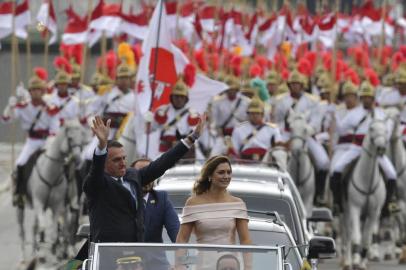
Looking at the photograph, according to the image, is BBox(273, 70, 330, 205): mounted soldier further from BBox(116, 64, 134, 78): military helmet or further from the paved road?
the paved road

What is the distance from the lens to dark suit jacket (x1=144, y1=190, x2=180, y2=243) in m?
13.1

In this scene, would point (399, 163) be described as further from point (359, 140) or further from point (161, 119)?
point (161, 119)

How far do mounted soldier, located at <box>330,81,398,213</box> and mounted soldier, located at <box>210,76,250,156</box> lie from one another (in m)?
2.42

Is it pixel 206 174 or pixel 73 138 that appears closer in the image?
pixel 206 174

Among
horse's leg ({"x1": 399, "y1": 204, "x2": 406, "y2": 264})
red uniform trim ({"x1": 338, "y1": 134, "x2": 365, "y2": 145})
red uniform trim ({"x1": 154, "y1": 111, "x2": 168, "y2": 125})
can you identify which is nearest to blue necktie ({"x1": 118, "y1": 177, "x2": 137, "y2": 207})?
red uniform trim ({"x1": 154, "y1": 111, "x2": 168, "y2": 125})

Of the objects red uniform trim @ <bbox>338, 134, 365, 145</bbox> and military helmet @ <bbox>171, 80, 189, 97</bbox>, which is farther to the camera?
red uniform trim @ <bbox>338, 134, 365, 145</bbox>

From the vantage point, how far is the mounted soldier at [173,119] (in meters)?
24.2

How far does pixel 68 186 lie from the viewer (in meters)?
25.0

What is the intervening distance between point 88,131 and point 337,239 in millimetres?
3540

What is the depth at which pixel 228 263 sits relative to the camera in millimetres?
11172

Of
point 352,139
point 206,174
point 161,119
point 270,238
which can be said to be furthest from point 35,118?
point 206,174

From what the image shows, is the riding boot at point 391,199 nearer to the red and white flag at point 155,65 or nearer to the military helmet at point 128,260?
the red and white flag at point 155,65

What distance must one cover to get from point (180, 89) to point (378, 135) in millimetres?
2502

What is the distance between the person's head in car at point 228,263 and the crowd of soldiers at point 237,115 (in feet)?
38.3
